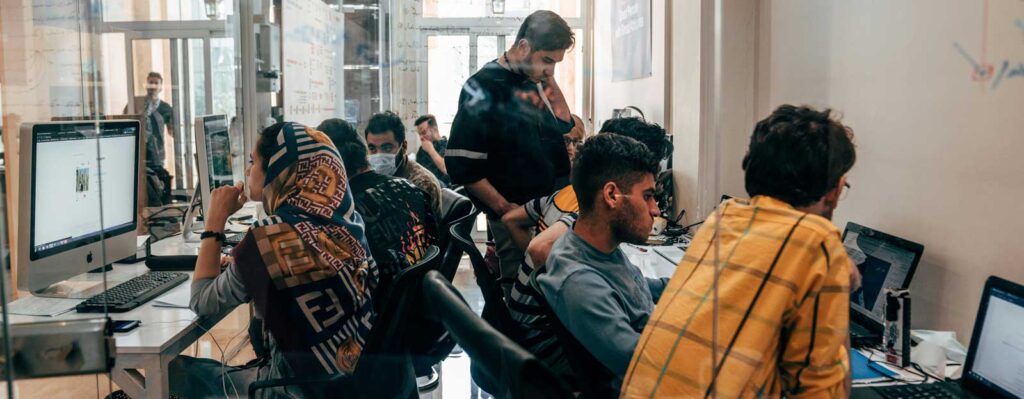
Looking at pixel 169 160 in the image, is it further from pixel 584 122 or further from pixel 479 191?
pixel 584 122

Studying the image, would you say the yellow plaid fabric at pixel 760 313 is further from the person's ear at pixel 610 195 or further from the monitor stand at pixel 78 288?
the monitor stand at pixel 78 288

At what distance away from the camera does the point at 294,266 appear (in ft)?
6.13

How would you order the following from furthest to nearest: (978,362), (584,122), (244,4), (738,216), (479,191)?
(244,4), (479,191), (584,122), (978,362), (738,216)

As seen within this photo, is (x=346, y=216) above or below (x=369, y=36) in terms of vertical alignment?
below

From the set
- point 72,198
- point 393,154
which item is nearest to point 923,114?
point 393,154

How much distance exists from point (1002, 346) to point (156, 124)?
189 cm

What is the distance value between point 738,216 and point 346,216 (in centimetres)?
107

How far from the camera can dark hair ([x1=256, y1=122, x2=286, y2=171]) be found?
1912 millimetres

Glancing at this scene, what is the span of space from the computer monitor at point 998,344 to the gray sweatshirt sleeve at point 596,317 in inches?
20.3

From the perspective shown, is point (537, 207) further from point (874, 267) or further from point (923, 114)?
point (923, 114)

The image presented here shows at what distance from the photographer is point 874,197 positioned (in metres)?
1.19

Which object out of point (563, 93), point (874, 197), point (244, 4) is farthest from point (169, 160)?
point (874, 197)

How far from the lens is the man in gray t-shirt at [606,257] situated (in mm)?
1348

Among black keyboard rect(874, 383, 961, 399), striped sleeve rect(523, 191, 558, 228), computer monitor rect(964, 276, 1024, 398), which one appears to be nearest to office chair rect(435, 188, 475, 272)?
striped sleeve rect(523, 191, 558, 228)
